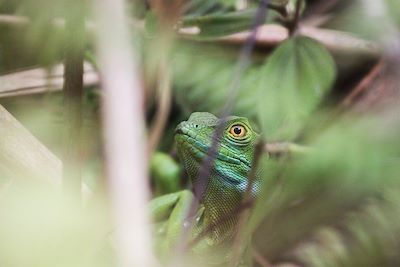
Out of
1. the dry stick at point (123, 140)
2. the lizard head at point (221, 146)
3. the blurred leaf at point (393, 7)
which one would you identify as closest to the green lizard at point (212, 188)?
the lizard head at point (221, 146)

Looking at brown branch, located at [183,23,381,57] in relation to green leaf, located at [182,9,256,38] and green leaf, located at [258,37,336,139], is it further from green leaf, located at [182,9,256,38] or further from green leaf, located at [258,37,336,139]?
green leaf, located at [258,37,336,139]

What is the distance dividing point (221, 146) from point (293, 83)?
22 centimetres

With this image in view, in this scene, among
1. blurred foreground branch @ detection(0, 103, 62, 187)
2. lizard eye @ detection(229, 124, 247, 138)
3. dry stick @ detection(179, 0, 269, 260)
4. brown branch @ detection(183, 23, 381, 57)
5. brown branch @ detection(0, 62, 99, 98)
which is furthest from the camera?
brown branch @ detection(183, 23, 381, 57)

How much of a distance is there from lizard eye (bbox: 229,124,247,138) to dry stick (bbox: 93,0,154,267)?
92 cm

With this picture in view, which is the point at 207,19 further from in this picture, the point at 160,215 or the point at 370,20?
the point at 370,20

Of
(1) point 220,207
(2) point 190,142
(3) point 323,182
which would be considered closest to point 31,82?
A: (2) point 190,142

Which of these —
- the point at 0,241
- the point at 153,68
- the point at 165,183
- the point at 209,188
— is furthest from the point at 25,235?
the point at 165,183

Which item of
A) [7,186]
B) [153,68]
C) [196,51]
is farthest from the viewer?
[196,51]

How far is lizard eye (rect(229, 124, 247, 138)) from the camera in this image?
1.37 m

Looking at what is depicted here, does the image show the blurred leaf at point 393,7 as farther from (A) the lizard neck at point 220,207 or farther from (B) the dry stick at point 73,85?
(B) the dry stick at point 73,85

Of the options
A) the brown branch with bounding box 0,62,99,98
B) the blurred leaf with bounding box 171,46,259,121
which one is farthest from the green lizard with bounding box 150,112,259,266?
the brown branch with bounding box 0,62,99,98

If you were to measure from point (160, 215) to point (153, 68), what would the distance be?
0.90ft

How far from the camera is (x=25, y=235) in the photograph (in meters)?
0.48

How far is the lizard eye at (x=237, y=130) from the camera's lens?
1373 mm
